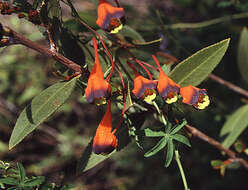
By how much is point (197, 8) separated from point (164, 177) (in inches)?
74.8

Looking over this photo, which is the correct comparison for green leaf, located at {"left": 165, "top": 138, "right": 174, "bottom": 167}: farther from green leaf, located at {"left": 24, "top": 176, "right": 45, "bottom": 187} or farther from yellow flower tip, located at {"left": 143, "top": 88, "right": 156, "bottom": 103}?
green leaf, located at {"left": 24, "top": 176, "right": 45, "bottom": 187}

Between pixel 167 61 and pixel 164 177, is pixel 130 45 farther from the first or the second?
pixel 164 177

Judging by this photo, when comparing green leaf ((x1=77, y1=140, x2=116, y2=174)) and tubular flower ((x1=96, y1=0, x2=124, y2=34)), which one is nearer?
tubular flower ((x1=96, y1=0, x2=124, y2=34))

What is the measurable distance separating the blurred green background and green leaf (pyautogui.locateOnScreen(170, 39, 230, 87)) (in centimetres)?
105

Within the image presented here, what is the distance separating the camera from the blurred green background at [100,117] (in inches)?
112

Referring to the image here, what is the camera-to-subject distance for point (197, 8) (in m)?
3.44

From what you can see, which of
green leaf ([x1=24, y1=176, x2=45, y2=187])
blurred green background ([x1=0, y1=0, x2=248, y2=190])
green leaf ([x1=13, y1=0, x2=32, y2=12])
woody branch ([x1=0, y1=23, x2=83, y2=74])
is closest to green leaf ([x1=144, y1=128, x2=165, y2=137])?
woody branch ([x1=0, y1=23, x2=83, y2=74])

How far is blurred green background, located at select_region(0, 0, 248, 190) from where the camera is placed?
2.85m

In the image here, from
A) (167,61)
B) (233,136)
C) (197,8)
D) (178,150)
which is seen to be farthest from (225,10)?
(178,150)

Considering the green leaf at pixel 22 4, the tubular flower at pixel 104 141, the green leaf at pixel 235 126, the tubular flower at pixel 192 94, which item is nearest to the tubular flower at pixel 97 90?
the tubular flower at pixel 104 141

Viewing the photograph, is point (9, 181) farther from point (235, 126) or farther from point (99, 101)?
point (235, 126)

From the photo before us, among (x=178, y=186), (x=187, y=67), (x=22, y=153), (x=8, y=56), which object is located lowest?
(x=22, y=153)

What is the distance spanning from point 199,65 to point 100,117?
167cm

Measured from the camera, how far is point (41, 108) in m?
1.33
